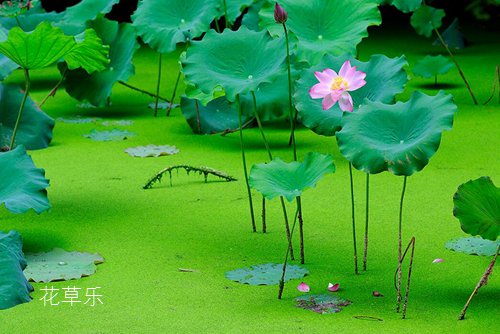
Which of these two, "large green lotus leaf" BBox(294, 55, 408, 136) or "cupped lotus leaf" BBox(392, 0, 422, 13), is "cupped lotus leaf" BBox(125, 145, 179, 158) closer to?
"large green lotus leaf" BBox(294, 55, 408, 136)

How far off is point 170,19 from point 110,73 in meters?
0.50

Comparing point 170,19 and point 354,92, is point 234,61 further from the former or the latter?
point 170,19

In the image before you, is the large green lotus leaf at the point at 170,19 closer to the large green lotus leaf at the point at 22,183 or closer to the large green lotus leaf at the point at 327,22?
the large green lotus leaf at the point at 327,22

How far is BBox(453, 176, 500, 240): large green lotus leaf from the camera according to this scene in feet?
6.67

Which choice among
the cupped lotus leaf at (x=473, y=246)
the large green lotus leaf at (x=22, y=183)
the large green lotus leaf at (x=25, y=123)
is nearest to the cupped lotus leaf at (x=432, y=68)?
the large green lotus leaf at (x=25, y=123)

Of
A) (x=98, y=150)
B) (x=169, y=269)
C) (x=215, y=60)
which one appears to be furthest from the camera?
(x=98, y=150)

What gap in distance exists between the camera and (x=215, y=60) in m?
2.62

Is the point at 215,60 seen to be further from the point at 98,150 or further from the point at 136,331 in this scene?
the point at 98,150

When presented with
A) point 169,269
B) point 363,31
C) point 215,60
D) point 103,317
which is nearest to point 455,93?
point 363,31

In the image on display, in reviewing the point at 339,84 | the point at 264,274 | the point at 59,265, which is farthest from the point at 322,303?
the point at 59,265

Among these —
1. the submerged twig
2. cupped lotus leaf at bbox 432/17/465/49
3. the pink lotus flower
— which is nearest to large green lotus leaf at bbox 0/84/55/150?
the submerged twig

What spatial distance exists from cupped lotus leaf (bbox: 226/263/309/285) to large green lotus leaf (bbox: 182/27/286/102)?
0.45 m

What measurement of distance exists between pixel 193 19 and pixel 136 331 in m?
2.03

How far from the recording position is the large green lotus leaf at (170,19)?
3.80 m
